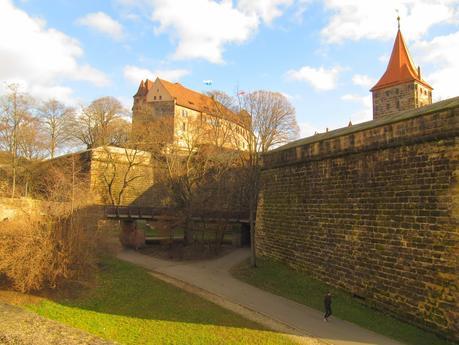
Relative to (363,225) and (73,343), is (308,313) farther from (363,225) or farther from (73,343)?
(73,343)

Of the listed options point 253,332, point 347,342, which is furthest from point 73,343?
point 347,342

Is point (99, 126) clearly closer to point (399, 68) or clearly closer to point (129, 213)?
point (129, 213)

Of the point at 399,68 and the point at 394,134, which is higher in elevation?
the point at 399,68

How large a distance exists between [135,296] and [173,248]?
8.78 m

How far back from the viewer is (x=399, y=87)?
38.9 m

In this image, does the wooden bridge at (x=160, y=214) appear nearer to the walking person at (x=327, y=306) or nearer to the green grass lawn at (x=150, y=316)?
the green grass lawn at (x=150, y=316)

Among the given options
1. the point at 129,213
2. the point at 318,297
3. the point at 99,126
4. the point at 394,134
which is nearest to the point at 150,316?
the point at 318,297

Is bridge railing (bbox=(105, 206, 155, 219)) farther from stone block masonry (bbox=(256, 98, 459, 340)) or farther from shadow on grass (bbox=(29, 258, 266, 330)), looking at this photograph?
stone block masonry (bbox=(256, 98, 459, 340))

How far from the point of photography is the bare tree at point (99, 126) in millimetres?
38469

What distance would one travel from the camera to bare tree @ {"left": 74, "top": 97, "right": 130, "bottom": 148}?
38.5 metres

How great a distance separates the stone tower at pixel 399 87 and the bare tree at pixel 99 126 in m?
27.9

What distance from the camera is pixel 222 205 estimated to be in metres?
23.7

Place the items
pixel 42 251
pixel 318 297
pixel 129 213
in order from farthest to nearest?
1. pixel 129 213
2. pixel 42 251
3. pixel 318 297

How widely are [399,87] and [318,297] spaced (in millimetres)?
33034
